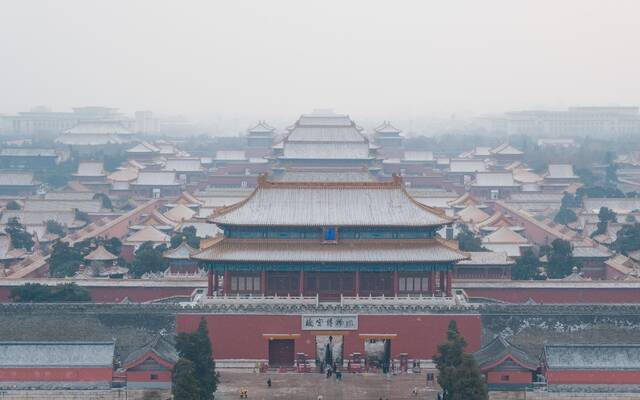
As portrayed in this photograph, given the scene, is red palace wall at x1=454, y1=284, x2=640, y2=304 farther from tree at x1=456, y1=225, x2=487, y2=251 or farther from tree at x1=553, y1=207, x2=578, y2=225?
tree at x1=553, y1=207, x2=578, y2=225

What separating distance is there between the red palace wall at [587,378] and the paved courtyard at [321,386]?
12.3 feet

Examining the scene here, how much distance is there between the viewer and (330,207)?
3756 cm

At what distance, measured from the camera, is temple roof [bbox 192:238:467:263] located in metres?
35.7

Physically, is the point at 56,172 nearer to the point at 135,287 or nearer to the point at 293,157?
the point at 293,157

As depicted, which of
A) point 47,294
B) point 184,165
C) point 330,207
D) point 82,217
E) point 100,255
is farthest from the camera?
point 184,165

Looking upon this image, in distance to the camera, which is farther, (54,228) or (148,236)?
(54,228)

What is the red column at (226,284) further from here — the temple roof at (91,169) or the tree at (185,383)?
the temple roof at (91,169)

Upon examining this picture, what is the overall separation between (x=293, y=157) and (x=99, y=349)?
35.0 m

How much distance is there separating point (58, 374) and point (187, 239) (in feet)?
56.7

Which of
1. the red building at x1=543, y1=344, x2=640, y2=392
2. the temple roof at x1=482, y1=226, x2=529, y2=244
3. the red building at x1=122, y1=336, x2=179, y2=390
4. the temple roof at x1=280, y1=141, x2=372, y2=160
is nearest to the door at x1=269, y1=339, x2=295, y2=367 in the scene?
the red building at x1=122, y1=336, x2=179, y2=390

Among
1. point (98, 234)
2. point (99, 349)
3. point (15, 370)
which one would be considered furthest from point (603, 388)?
point (98, 234)

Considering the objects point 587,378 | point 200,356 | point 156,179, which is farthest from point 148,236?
point 587,378

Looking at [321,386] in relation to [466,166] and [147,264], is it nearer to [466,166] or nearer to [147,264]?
[147,264]

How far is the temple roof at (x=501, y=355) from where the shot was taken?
31.8m
